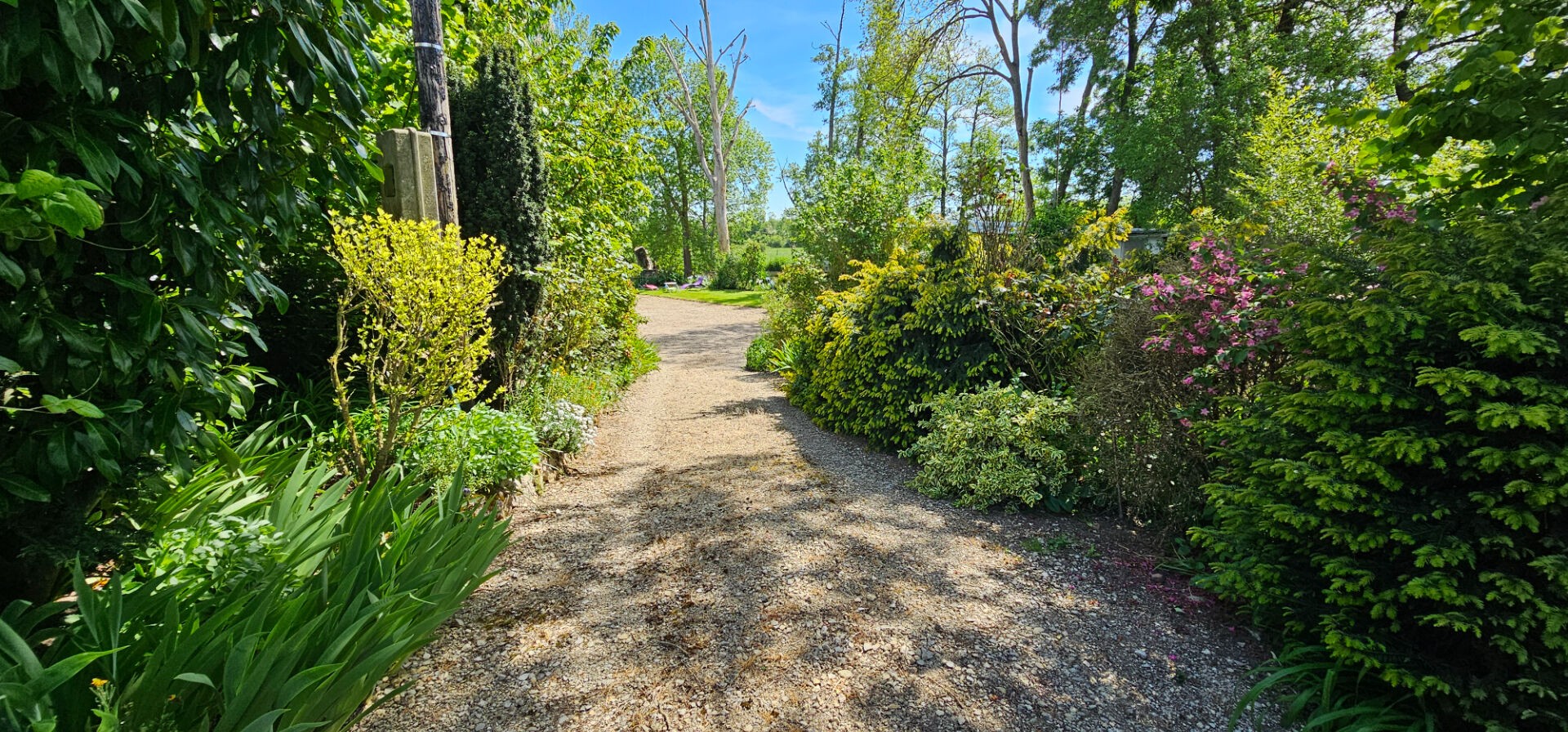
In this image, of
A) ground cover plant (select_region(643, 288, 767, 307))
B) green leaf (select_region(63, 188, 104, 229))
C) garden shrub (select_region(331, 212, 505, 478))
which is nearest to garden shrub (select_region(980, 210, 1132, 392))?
garden shrub (select_region(331, 212, 505, 478))

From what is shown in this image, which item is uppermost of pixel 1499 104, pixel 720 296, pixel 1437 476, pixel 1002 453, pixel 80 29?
pixel 1499 104

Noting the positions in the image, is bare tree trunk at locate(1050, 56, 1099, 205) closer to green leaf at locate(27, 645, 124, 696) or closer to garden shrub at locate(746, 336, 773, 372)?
garden shrub at locate(746, 336, 773, 372)

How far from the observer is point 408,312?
3035 millimetres

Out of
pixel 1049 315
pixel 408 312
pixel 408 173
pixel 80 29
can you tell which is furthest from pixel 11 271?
pixel 1049 315

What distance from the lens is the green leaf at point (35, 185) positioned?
3.16ft

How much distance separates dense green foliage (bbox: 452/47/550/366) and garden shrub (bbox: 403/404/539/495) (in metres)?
1.22

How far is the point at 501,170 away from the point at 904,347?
141 inches

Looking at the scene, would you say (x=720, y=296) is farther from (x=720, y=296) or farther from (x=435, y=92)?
(x=435, y=92)

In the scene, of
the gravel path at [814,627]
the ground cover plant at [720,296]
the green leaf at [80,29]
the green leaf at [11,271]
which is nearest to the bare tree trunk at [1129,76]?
the ground cover plant at [720,296]

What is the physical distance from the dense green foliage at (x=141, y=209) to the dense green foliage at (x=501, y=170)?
9.42 feet

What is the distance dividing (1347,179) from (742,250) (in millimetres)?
25651

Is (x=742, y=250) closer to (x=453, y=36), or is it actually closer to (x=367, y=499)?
(x=453, y=36)

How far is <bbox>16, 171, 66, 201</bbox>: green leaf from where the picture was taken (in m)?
0.96

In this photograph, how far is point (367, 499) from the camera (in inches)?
96.1
